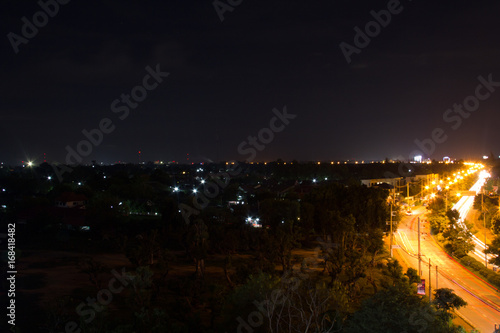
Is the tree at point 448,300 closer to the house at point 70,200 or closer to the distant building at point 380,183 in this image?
the house at point 70,200

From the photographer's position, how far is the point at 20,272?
17812 millimetres

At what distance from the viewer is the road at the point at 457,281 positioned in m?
13.4

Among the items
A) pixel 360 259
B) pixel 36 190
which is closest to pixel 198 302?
pixel 360 259

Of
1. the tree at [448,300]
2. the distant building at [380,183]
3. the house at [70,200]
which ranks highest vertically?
the distant building at [380,183]

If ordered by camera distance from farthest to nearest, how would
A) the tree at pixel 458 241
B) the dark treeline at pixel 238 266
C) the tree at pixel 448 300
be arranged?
1. the tree at pixel 458 241
2. the tree at pixel 448 300
3. the dark treeline at pixel 238 266

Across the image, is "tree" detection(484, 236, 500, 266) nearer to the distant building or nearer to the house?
the distant building

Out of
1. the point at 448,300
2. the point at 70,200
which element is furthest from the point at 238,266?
the point at 70,200

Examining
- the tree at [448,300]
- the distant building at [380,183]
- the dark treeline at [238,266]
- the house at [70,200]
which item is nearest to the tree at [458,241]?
the dark treeline at [238,266]

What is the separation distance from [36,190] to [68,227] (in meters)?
21.6

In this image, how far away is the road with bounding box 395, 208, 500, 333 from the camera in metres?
13.4

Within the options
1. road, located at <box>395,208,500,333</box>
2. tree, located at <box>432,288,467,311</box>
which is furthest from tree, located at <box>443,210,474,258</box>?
tree, located at <box>432,288,467,311</box>

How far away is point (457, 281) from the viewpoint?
1742 centimetres

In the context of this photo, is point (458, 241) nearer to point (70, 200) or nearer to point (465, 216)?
point (465, 216)

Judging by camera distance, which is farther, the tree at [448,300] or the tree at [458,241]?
the tree at [458,241]
